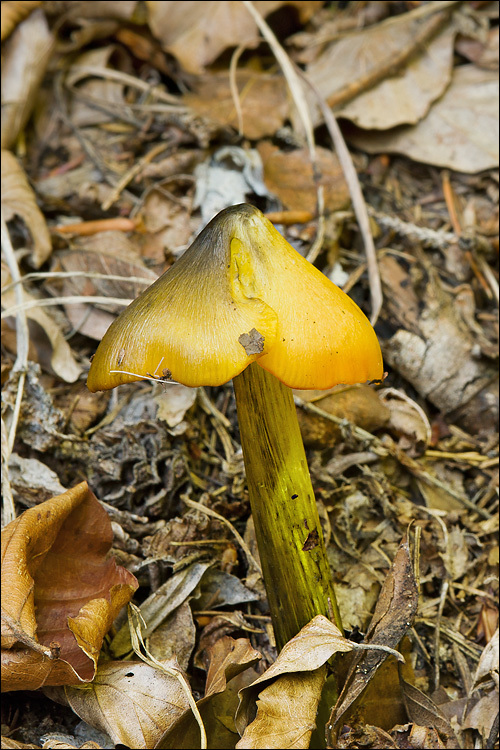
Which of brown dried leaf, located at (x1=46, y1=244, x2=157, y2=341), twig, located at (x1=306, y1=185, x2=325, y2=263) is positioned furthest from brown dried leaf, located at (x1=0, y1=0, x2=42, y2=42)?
twig, located at (x1=306, y1=185, x2=325, y2=263)

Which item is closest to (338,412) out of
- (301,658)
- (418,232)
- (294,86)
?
(418,232)

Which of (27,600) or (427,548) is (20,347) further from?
(427,548)

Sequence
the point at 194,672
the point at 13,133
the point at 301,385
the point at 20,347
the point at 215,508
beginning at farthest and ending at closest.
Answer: the point at 13,133
the point at 20,347
the point at 215,508
the point at 194,672
the point at 301,385

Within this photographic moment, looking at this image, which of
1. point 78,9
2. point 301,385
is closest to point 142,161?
point 78,9

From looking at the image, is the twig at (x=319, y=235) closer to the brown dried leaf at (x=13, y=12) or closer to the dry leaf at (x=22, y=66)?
the dry leaf at (x=22, y=66)

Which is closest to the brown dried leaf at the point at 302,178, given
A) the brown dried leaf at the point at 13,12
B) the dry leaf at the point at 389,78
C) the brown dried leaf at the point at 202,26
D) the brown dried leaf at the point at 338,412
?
the dry leaf at the point at 389,78

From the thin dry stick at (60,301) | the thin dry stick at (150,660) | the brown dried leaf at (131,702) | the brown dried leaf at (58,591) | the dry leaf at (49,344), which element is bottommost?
the brown dried leaf at (131,702)
